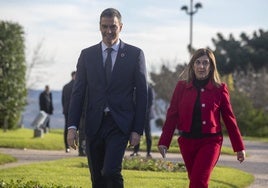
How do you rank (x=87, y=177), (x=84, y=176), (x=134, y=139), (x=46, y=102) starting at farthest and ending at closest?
(x=46, y=102)
(x=84, y=176)
(x=87, y=177)
(x=134, y=139)

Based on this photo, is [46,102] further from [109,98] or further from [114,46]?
[109,98]

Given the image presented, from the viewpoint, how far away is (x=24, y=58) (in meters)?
27.4

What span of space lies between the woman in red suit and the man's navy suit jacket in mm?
710

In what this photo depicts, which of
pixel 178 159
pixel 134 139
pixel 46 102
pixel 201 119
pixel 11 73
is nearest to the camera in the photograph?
pixel 134 139

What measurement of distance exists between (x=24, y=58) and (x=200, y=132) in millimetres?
21077

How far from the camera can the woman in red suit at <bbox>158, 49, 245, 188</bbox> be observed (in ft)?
22.7

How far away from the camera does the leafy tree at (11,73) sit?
26250 mm

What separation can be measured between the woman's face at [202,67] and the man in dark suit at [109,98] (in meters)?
0.76

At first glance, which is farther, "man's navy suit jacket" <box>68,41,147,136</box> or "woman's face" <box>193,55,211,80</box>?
"woman's face" <box>193,55,211,80</box>

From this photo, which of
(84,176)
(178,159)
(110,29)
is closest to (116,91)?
(110,29)

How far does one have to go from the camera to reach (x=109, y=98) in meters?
6.47

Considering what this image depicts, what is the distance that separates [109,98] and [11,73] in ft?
67.7

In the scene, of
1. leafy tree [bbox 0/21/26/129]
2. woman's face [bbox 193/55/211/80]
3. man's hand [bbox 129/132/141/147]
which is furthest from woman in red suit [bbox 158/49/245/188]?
leafy tree [bbox 0/21/26/129]

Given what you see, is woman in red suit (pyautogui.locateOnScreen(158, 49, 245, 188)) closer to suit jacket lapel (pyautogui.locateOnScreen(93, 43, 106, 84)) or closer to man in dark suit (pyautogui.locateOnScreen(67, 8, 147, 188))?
man in dark suit (pyautogui.locateOnScreen(67, 8, 147, 188))
